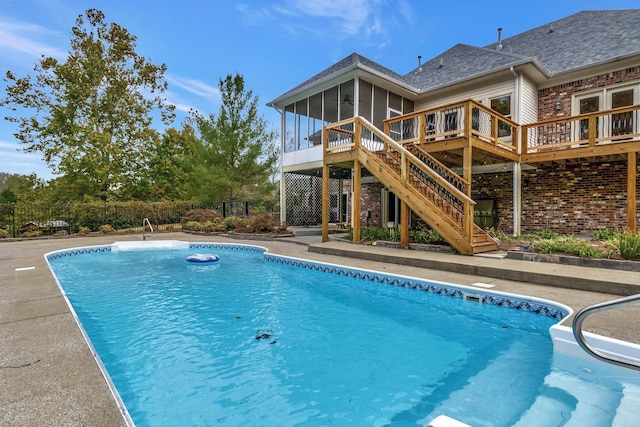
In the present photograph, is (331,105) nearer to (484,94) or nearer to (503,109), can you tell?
(484,94)

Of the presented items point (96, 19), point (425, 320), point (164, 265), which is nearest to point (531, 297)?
point (425, 320)

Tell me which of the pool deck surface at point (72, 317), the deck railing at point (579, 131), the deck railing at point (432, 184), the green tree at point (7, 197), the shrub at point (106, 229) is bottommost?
the pool deck surface at point (72, 317)

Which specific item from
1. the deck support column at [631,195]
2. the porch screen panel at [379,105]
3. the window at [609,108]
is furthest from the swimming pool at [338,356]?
the window at [609,108]

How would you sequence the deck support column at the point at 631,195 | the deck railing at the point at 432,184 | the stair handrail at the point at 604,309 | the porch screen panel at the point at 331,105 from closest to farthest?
the stair handrail at the point at 604,309 < the deck railing at the point at 432,184 < the deck support column at the point at 631,195 < the porch screen panel at the point at 331,105

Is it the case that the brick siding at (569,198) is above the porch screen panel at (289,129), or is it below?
below

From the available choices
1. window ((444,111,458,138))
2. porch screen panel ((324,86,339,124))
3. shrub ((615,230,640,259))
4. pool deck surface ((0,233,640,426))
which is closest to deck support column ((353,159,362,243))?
pool deck surface ((0,233,640,426))

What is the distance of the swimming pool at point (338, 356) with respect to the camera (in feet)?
8.59

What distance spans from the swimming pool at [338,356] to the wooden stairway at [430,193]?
7.45ft

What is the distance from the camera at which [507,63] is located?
10.2m

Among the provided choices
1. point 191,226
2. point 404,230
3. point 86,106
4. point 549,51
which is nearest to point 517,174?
point 404,230

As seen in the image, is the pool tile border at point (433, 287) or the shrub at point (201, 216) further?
the shrub at point (201, 216)

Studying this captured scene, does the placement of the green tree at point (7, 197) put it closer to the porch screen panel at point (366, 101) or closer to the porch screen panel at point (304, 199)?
the porch screen panel at point (304, 199)

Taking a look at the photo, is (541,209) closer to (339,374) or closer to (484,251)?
(484,251)

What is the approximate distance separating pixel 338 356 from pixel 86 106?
974 inches
